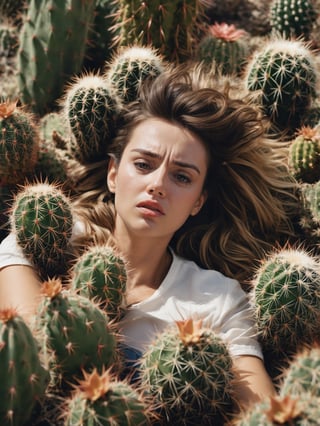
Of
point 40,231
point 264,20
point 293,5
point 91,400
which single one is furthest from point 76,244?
point 264,20

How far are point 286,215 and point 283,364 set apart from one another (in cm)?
102

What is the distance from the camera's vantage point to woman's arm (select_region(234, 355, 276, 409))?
344cm

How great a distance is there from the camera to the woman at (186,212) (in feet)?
12.8

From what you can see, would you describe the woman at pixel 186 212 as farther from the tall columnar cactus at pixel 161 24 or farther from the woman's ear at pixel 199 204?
the tall columnar cactus at pixel 161 24

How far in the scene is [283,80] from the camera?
4.64 m

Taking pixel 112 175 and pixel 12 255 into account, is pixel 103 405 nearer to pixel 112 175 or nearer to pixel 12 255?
pixel 12 255

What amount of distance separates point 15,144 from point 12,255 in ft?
1.99

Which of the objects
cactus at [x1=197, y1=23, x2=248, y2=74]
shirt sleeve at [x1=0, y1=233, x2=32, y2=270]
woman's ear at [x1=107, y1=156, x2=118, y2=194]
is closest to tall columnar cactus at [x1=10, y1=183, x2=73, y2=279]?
shirt sleeve at [x1=0, y1=233, x2=32, y2=270]

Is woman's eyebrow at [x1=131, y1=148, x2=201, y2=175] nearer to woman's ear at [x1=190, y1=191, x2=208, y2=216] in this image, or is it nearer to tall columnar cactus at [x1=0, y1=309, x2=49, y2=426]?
woman's ear at [x1=190, y1=191, x2=208, y2=216]

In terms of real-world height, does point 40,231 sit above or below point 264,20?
below

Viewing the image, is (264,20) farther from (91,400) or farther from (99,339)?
(91,400)

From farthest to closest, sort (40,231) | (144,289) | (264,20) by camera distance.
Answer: (264,20)
(144,289)
(40,231)

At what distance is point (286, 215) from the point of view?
4.63 m

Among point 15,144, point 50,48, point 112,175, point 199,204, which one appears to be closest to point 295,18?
point 50,48
